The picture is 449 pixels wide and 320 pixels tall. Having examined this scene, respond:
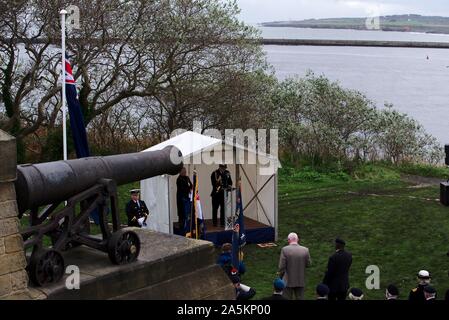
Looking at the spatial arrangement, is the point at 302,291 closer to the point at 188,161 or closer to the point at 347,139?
the point at 188,161

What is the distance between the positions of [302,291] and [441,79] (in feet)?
222

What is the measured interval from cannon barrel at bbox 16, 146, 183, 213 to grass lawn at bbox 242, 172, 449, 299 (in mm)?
3359

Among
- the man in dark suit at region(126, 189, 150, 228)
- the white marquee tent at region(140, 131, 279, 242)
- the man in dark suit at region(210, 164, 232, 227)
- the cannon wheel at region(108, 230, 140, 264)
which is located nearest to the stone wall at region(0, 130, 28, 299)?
the cannon wheel at region(108, 230, 140, 264)

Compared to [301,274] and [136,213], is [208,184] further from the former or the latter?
[301,274]

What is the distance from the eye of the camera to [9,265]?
6.18 meters

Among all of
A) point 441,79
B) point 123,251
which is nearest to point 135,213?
point 123,251

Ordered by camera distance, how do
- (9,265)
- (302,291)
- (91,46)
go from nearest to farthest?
1. (9,265)
2. (302,291)
3. (91,46)

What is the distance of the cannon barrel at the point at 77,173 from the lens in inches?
265

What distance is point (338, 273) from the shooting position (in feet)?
31.1

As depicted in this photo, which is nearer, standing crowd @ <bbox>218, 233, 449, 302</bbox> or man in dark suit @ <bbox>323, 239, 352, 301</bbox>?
standing crowd @ <bbox>218, 233, 449, 302</bbox>

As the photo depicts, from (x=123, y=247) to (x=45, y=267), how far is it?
3.22 feet

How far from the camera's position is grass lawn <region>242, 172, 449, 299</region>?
39.0 ft

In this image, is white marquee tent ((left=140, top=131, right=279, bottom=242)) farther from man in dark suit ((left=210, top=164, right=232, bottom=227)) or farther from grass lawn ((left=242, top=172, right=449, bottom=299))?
grass lawn ((left=242, top=172, right=449, bottom=299))

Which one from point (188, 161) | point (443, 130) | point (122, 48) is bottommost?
point (443, 130)
